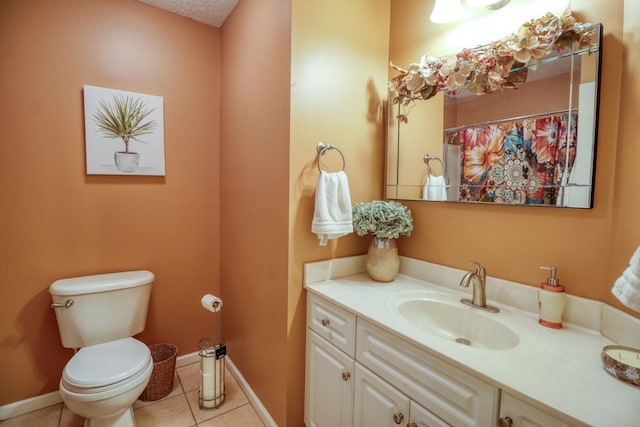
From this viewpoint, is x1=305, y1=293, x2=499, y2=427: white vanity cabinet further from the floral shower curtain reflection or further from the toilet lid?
the toilet lid

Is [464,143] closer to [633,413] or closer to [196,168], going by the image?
[633,413]

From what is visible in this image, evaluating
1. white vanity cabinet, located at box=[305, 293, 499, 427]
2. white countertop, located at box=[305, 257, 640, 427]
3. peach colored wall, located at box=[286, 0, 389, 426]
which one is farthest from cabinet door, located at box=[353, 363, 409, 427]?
peach colored wall, located at box=[286, 0, 389, 426]

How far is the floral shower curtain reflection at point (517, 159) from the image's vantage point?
1.09 m

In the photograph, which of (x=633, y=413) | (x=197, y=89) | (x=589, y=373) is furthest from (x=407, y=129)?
(x=197, y=89)

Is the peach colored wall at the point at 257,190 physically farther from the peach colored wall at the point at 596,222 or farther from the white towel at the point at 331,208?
the peach colored wall at the point at 596,222

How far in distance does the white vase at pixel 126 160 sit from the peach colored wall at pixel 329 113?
114cm

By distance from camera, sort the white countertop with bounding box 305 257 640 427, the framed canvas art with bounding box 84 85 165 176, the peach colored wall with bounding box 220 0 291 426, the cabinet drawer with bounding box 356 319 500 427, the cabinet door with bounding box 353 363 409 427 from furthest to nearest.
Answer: the framed canvas art with bounding box 84 85 165 176, the peach colored wall with bounding box 220 0 291 426, the cabinet door with bounding box 353 363 409 427, the cabinet drawer with bounding box 356 319 500 427, the white countertop with bounding box 305 257 640 427

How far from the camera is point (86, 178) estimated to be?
180cm

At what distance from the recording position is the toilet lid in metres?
1.35

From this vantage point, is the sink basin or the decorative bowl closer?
the decorative bowl

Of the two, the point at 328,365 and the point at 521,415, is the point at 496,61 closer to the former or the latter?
the point at 521,415

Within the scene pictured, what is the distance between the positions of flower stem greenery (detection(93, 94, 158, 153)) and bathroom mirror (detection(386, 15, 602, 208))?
1.53 m

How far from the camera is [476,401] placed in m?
0.81

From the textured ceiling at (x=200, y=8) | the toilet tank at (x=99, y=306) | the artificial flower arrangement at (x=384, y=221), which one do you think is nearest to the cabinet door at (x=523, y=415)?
the artificial flower arrangement at (x=384, y=221)
